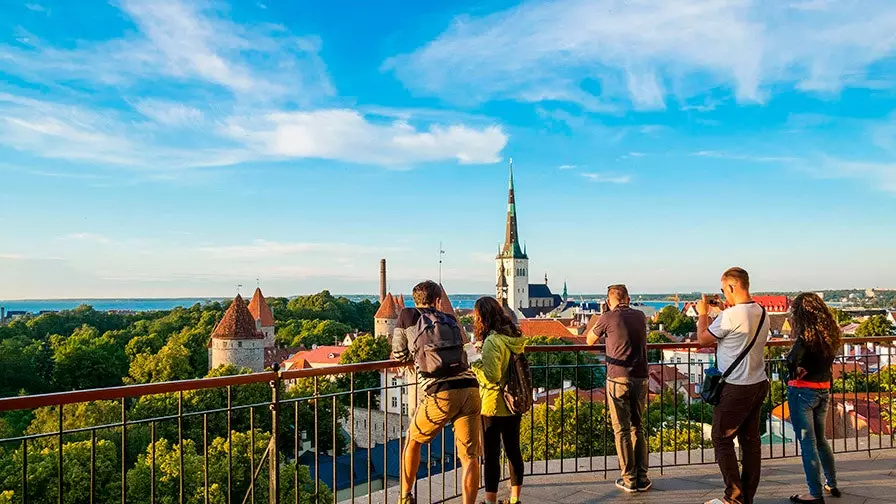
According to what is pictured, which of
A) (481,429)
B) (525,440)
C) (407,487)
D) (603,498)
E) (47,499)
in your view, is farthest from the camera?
(525,440)

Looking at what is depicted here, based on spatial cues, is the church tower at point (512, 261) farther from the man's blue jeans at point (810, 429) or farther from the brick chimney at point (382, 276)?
the man's blue jeans at point (810, 429)

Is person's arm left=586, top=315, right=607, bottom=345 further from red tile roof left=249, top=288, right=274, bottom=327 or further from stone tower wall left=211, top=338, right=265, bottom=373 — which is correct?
red tile roof left=249, top=288, right=274, bottom=327

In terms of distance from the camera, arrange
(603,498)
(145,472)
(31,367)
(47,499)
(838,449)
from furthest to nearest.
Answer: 1. (31,367)
2. (145,472)
3. (47,499)
4. (838,449)
5. (603,498)

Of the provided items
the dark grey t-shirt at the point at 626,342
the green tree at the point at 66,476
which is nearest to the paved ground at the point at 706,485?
the dark grey t-shirt at the point at 626,342

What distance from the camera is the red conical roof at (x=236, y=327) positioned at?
43.7 meters

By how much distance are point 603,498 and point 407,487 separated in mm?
1643

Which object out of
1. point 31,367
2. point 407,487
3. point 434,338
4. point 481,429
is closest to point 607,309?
point 481,429

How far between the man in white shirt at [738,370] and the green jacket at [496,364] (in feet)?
3.97

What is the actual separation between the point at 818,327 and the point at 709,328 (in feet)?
2.96

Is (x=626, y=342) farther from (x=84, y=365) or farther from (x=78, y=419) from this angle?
(x=84, y=365)

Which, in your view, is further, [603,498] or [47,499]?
[47,499]

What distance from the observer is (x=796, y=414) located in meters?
4.46

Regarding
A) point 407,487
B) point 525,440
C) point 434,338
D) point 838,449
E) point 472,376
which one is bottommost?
point 525,440

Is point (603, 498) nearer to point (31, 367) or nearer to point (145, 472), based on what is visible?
point (145, 472)
